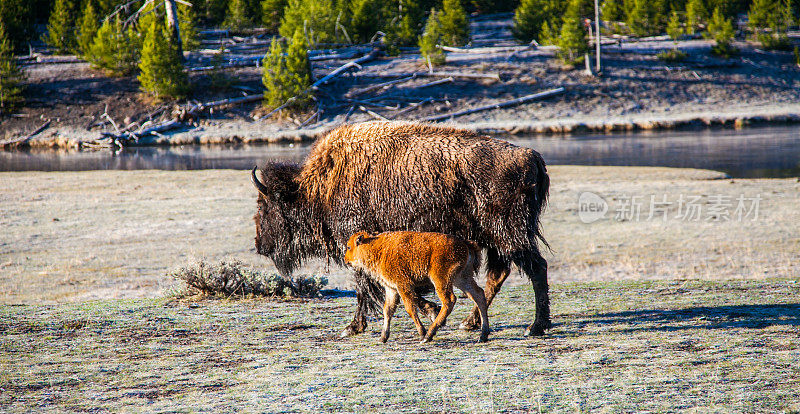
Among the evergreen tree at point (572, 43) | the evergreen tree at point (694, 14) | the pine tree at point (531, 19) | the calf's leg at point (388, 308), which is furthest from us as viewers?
the evergreen tree at point (694, 14)

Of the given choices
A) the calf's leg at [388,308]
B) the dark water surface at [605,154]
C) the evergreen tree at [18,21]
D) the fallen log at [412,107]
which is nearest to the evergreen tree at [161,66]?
the dark water surface at [605,154]

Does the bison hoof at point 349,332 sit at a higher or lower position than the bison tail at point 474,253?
lower

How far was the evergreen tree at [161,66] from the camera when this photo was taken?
42469 millimetres

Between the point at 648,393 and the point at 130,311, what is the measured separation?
5.19 m

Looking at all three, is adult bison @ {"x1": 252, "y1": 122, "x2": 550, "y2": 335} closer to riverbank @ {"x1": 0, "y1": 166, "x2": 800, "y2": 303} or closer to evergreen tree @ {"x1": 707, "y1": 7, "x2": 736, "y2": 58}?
riverbank @ {"x1": 0, "y1": 166, "x2": 800, "y2": 303}

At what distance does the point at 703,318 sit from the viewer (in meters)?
6.62

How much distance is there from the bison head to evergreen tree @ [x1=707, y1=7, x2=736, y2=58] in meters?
52.5

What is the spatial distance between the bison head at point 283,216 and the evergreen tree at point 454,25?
163 feet

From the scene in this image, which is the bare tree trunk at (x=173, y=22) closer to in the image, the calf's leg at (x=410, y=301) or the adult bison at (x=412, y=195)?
the adult bison at (x=412, y=195)

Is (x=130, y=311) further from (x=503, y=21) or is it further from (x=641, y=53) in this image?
(x=503, y=21)

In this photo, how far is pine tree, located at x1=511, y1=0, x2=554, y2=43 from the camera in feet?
197

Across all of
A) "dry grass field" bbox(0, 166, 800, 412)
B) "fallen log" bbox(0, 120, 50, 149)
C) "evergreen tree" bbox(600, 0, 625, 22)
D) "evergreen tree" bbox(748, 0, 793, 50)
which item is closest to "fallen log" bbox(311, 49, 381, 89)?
"fallen log" bbox(0, 120, 50, 149)

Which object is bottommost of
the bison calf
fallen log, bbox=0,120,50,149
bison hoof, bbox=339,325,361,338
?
bison hoof, bbox=339,325,361,338

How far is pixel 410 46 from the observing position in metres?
57.3
